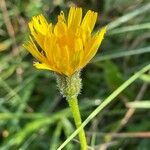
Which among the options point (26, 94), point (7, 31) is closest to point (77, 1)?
point (7, 31)

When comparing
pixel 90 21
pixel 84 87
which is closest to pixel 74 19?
pixel 90 21

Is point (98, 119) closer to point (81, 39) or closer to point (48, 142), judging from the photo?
point (48, 142)

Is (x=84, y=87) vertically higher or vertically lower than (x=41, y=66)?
lower

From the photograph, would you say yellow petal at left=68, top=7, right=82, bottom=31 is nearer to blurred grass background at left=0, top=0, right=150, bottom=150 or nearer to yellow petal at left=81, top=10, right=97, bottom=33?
yellow petal at left=81, top=10, right=97, bottom=33

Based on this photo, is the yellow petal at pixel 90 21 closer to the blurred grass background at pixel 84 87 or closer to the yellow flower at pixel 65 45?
the yellow flower at pixel 65 45

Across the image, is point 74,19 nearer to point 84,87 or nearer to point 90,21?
point 90,21

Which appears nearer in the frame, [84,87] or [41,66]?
[41,66]
